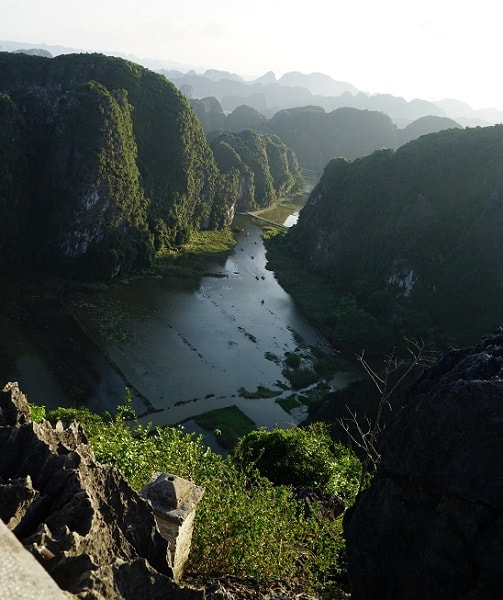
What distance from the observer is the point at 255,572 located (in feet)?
31.6

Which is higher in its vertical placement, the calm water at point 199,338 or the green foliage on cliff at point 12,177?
the green foliage on cliff at point 12,177

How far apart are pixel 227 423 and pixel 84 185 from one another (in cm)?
4640

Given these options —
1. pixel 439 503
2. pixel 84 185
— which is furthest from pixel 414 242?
pixel 439 503

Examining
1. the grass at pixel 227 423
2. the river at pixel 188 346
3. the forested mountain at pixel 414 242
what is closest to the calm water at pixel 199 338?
the river at pixel 188 346

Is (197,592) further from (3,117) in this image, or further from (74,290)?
(3,117)

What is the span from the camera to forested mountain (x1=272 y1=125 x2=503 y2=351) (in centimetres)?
6234

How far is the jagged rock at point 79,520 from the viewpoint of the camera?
538 cm

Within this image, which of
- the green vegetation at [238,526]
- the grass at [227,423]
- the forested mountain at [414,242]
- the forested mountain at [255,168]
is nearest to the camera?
the green vegetation at [238,526]

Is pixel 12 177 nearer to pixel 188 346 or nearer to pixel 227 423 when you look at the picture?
pixel 188 346

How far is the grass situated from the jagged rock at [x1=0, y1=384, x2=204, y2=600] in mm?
28190

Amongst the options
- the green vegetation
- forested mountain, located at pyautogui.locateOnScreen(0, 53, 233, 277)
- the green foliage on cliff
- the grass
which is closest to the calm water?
the grass

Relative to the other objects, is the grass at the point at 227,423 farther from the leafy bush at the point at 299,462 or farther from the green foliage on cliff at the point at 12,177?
the green foliage on cliff at the point at 12,177

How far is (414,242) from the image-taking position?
73.3 metres

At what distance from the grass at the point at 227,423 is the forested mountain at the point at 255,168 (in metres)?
78.4
